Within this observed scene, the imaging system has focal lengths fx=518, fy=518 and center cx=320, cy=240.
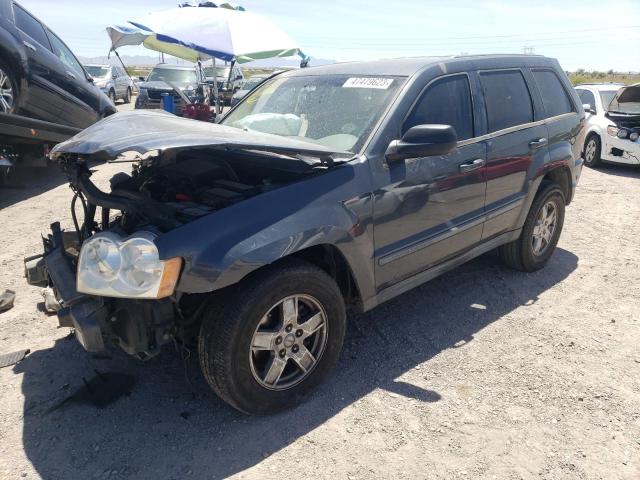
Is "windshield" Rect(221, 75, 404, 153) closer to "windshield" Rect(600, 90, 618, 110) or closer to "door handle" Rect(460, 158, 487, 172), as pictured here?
"door handle" Rect(460, 158, 487, 172)

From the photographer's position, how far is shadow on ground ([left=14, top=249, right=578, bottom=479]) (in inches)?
99.3

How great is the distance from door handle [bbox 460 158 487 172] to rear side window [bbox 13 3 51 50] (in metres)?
5.92

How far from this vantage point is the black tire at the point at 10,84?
602cm

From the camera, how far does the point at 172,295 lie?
8.16 ft

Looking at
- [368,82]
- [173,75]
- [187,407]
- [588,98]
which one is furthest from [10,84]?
[173,75]

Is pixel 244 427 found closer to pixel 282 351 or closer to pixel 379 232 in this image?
pixel 282 351

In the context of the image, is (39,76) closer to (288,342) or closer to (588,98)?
(288,342)

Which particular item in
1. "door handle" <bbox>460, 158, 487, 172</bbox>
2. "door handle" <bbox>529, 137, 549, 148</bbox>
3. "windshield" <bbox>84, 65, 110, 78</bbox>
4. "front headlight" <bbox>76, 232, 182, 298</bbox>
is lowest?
"front headlight" <bbox>76, 232, 182, 298</bbox>

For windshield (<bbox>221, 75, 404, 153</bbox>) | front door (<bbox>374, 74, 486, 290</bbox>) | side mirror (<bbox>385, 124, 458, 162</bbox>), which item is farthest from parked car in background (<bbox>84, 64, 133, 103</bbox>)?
side mirror (<bbox>385, 124, 458, 162</bbox>)

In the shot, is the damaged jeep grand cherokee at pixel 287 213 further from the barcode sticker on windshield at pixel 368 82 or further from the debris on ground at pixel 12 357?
the debris on ground at pixel 12 357

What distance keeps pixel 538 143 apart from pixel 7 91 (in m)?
5.91

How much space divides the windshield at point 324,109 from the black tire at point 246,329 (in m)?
0.87

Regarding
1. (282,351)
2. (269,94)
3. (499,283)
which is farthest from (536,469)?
(269,94)

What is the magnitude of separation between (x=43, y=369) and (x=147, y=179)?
135 centimetres
